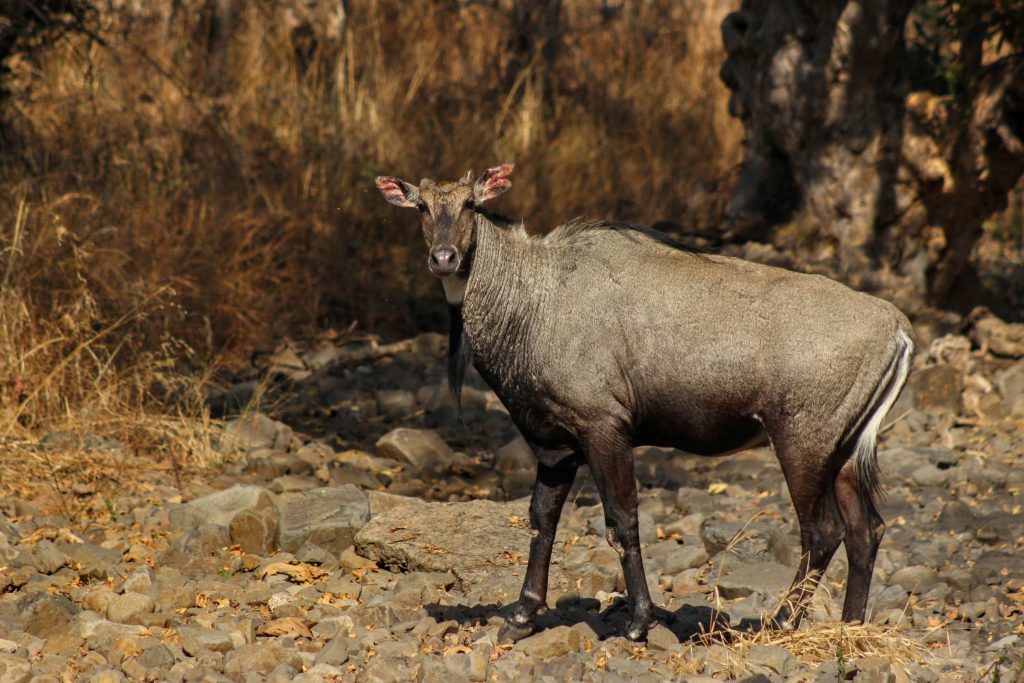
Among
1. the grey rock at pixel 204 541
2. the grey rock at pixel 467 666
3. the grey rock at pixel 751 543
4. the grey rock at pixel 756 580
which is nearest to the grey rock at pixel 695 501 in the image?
the grey rock at pixel 751 543

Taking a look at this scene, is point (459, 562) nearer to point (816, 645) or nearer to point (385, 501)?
point (385, 501)

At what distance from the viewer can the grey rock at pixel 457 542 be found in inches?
263

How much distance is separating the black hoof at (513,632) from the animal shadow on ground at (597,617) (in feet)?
0.41

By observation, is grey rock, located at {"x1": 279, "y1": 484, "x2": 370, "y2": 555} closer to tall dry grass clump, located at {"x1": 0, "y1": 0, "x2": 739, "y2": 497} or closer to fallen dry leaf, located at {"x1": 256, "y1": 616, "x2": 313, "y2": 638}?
fallen dry leaf, located at {"x1": 256, "y1": 616, "x2": 313, "y2": 638}

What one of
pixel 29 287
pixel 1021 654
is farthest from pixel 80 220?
pixel 1021 654

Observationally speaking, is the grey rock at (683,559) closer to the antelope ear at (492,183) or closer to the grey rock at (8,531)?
the antelope ear at (492,183)

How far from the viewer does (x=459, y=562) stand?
671 cm

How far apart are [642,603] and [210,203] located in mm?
7307

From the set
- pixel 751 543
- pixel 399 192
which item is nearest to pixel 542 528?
pixel 399 192

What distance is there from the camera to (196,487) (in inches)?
319

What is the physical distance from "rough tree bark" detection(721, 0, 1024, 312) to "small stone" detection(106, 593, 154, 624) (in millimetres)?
7515

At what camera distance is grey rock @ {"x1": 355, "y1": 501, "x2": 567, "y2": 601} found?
6.68 metres

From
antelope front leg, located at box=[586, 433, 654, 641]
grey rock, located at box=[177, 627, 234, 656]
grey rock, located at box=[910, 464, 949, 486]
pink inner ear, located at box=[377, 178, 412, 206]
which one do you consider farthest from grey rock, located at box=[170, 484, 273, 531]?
grey rock, located at box=[910, 464, 949, 486]

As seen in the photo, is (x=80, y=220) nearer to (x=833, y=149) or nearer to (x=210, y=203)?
(x=210, y=203)
